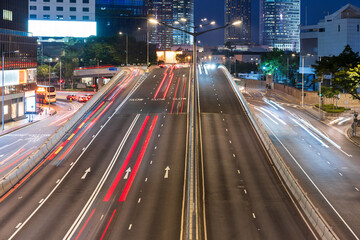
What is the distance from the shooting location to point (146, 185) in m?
34.2

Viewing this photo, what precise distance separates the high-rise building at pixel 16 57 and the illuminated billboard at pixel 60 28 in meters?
69.2

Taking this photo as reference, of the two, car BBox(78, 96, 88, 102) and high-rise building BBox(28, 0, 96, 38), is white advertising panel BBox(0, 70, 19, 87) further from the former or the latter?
high-rise building BBox(28, 0, 96, 38)

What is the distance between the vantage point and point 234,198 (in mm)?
31625

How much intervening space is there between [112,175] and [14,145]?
68.6 feet

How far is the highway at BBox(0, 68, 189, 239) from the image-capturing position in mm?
26531

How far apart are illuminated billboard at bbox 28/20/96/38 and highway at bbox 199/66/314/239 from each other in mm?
106496

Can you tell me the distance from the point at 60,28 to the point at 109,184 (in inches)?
5051

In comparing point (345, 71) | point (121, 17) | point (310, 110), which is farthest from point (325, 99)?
point (121, 17)

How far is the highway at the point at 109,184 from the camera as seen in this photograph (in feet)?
87.0

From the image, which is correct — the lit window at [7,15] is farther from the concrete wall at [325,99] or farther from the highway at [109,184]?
the concrete wall at [325,99]

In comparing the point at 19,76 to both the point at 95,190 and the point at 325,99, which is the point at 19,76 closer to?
the point at 95,190

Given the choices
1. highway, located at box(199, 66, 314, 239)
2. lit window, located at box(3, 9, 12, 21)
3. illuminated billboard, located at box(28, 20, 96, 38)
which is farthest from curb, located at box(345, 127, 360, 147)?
illuminated billboard, located at box(28, 20, 96, 38)

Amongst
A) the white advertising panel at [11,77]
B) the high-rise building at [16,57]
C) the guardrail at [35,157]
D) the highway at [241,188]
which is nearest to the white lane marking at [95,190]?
the guardrail at [35,157]

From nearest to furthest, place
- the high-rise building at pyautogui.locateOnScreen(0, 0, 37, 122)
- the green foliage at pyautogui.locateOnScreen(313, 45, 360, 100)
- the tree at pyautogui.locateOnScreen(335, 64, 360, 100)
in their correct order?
the tree at pyautogui.locateOnScreen(335, 64, 360, 100), the green foliage at pyautogui.locateOnScreen(313, 45, 360, 100), the high-rise building at pyautogui.locateOnScreen(0, 0, 37, 122)
